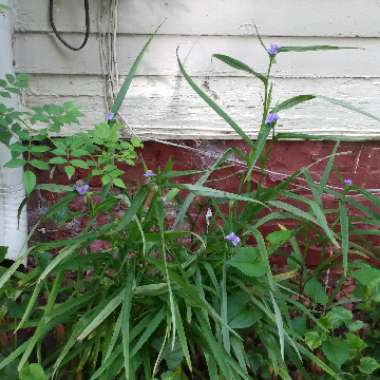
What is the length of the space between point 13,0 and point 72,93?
414 millimetres

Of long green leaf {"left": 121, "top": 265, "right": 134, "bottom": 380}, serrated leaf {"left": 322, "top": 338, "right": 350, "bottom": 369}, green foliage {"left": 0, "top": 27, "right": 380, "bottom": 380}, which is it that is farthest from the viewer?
serrated leaf {"left": 322, "top": 338, "right": 350, "bottom": 369}

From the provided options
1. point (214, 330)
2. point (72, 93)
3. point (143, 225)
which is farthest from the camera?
point (72, 93)

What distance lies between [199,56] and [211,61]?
52mm

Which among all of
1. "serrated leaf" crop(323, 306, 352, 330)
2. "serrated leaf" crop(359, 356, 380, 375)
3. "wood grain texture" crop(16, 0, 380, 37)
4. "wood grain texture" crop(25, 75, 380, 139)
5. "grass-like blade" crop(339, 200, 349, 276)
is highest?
"wood grain texture" crop(16, 0, 380, 37)

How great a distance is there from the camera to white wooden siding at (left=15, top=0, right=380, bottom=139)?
7.86 ft

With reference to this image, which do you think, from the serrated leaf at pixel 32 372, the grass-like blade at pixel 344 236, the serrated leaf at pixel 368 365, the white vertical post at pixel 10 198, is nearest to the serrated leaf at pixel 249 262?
the grass-like blade at pixel 344 236

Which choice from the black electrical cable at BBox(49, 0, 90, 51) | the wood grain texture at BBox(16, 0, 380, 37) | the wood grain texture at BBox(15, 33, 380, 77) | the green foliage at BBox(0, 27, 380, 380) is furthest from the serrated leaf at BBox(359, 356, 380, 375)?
the black electrical cable at BBox(49, 0, 90, 51)

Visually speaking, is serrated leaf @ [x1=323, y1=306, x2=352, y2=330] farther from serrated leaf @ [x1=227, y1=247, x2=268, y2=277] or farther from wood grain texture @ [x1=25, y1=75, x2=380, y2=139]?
wood grain texture @ [x1=25, y1=75, x2=380, y2=139]

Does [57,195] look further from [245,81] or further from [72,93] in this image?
[245,81]

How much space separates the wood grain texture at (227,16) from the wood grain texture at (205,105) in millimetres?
200

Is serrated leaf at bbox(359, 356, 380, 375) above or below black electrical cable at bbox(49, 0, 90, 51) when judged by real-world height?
below

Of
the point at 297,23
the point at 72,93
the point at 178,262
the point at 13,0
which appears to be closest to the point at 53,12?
the point at 13,0

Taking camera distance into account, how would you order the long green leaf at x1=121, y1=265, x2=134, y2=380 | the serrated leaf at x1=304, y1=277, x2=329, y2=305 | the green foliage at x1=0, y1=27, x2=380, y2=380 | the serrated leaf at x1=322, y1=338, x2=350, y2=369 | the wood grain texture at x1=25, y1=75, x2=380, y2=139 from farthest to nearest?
the wood grain texture at x1=25, y1=75, x2=380, y2=139, the serrated leaf at x1=304, y1=277, x2=329, y2=305, the serrated leaf at x1=322, y1=338, x2=350, y2=369, the green foliage at x1=0, y1=27, x2=380, y2=380, the long green leaf at x1=121, y1=265, x2=134, y2=380

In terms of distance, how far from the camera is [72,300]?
1.88 m
